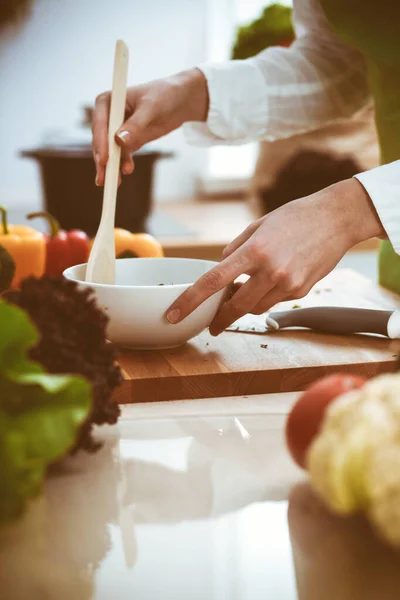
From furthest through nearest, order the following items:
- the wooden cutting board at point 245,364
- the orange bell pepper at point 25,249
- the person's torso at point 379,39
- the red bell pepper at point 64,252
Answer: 1. the red bell pepper at point 64,252
2. the orange bell pepper at point 25,249
3. the person's torso at point 379,39
4. the wooden cutting board at point 245,364

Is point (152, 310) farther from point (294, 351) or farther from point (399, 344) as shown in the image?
point (399, 344)

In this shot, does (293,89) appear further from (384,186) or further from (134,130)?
(384,186)

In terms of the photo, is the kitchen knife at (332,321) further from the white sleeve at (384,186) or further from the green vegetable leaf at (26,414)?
the green vegetable leaf at (26,414)

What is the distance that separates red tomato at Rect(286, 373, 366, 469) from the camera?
17.6 inches

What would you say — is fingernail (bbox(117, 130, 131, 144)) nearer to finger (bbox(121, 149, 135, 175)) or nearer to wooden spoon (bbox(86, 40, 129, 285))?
wooden spoon (bbox(86, 40, 129, 285))

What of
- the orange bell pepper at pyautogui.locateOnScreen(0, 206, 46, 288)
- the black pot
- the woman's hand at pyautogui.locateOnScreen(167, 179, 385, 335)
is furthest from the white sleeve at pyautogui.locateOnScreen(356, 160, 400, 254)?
the black pot

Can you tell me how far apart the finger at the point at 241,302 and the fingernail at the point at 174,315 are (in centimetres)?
8

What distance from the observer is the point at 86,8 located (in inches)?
106

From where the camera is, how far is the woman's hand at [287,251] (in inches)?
32.2

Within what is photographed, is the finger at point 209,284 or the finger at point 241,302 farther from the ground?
the finger at point 209,284

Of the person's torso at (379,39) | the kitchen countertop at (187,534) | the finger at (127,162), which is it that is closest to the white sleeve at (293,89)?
the person's torso at (379,39)

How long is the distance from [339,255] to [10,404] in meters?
0.57

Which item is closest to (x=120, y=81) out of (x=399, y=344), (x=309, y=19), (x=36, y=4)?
(x=399, y=344)

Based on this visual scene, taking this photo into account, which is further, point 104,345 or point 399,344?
point 399,344
